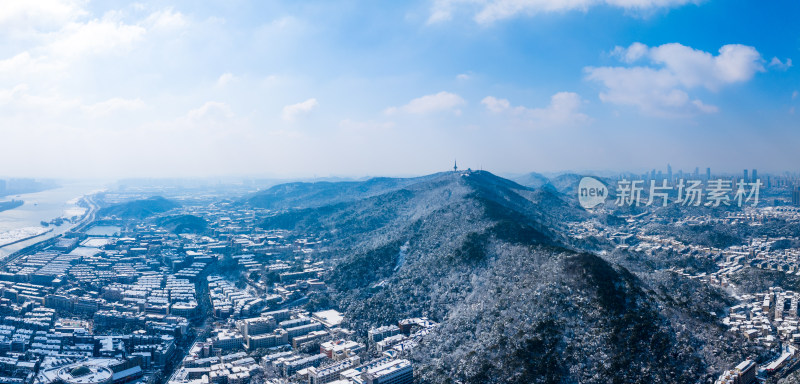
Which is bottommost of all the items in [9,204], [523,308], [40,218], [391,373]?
[391,373]

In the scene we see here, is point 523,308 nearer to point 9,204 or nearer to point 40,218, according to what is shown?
point 40,218

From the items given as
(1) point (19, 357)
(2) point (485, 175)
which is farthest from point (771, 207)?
(1) point (19, 357)

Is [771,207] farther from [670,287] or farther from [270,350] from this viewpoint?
[270,350]

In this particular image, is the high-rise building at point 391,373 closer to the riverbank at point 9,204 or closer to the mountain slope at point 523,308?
the mountain slope at point 523,308

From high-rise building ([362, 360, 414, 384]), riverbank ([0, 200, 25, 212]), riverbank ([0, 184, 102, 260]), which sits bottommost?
high-rise building ([362, 360, 414, 384])

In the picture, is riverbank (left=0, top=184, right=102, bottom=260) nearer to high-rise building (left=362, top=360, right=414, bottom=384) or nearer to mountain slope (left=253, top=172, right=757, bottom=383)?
mountain slope (left=253, top=172, right=757, bottom=383)

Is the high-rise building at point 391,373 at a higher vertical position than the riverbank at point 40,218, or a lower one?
lower

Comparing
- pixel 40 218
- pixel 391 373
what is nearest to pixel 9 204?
pixel 40 218

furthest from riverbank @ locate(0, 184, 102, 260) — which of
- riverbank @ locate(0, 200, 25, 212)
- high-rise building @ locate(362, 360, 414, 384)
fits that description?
high-rise building @ locate(362, 360, 414, 384)

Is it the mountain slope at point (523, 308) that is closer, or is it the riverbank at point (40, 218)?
the mountain slope at point (523, 308)

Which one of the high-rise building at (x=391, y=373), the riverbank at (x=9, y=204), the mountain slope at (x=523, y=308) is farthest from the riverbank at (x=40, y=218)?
the high-rise building at (x=391, y=373)

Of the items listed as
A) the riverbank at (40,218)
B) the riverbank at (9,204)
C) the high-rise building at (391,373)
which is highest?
the riverbank at (9,204)
